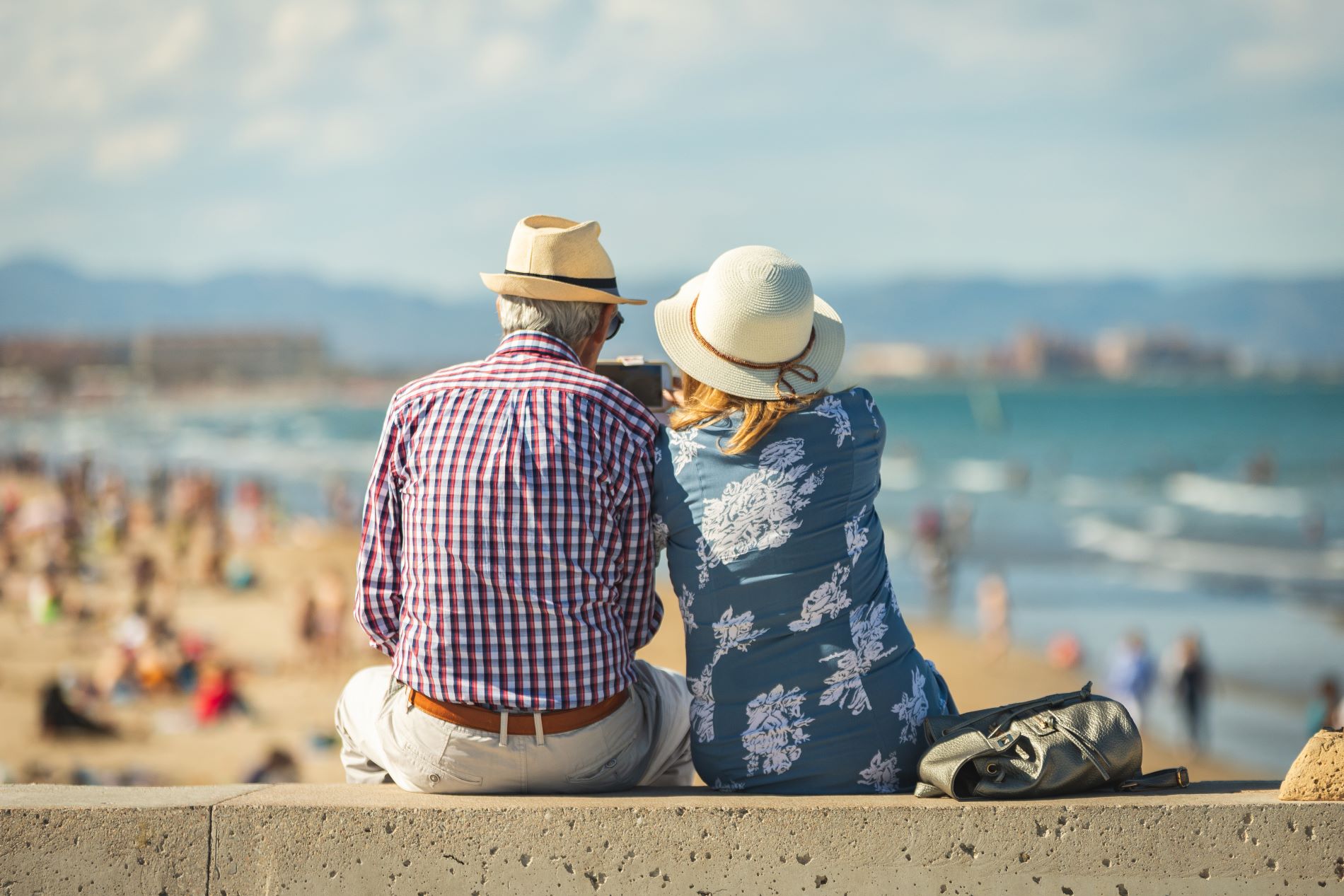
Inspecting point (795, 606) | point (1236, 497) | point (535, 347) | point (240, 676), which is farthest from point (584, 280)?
point (1236, 497)

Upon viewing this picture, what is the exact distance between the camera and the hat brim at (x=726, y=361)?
7.66 ft

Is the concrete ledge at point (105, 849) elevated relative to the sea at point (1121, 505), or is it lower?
elevated

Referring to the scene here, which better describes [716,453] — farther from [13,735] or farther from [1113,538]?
[1113,538]

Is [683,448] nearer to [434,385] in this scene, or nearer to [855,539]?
[855,539]

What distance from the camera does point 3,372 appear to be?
98062 mm

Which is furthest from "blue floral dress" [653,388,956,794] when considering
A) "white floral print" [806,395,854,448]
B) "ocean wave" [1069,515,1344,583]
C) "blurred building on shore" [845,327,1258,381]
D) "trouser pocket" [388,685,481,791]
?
"blurred building on shore" [845,327,1258,381]

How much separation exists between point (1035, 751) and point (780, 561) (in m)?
0.55

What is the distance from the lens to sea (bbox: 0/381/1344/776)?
50.0 feet

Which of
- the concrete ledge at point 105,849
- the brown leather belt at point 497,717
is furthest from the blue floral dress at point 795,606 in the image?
the concrete ledge at point 105,849

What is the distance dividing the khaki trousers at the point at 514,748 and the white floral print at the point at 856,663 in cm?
37

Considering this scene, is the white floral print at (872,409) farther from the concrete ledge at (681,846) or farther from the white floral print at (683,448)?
the concrete ledge at (681,846)

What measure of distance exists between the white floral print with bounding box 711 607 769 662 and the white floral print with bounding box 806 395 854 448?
363 millimetres

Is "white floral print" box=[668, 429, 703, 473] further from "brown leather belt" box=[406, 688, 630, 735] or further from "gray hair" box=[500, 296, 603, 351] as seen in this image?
"brown leather belt" box=[406, 688, 630, 735]

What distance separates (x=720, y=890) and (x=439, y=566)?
756mm
